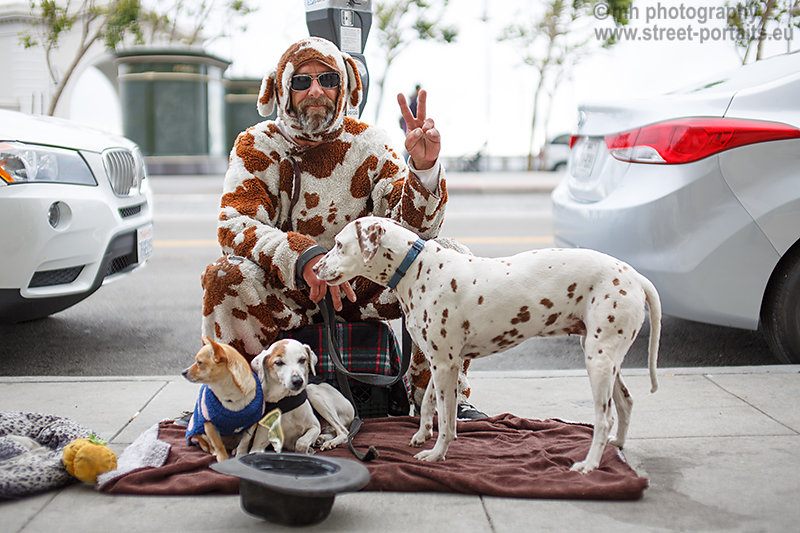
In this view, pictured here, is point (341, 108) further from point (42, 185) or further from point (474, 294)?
point (42, 185)

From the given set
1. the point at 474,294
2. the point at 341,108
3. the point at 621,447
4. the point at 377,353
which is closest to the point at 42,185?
the point at 341,108

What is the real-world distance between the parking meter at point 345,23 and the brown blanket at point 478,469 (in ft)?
8.08

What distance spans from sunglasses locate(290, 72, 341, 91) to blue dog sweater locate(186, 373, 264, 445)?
4.39ft

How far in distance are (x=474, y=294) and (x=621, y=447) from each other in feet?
3.02

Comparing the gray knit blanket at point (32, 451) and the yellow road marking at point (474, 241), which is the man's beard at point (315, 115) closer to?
the gray knit blanket at point (32, 451)

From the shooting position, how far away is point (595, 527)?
8.14 feet

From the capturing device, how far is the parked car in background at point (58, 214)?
4.29 meters

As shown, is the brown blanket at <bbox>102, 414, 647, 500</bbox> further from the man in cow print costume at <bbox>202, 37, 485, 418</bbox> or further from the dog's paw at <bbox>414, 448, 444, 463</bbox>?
the man in cow print costume at <bbox>202, 37, 485, 418</bbox>

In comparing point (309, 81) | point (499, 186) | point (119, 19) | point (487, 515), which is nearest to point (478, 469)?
point (487, 515)

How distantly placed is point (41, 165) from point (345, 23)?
204 centimetres

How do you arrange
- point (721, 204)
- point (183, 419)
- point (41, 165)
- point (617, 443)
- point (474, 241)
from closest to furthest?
1. point (617, 443)
2. point (183, 419)
3. point (721, 204)
4. point (41, 165)
5. point (474, 241)

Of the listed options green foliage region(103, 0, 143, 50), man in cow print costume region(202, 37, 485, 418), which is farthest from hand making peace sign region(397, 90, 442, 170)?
green foliage region(103, 0, 143, 50)

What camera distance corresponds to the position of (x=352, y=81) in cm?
381

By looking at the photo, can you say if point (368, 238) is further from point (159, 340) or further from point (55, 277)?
point (159, 340)
